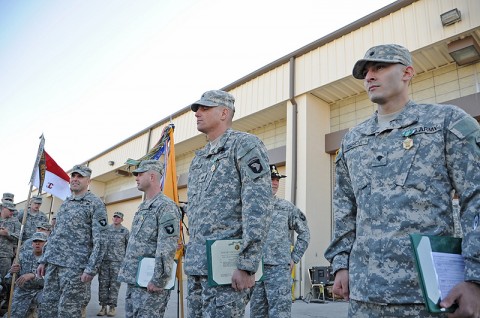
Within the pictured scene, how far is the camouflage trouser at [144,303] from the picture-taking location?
3.19 metres

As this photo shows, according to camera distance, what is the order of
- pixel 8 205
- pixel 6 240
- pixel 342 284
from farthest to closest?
1. pixel 8 205
2. pixel 6 240
3. pixel 342 284

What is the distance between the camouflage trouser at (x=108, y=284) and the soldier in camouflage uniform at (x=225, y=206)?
4.96 m

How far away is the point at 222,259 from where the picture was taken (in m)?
2.07

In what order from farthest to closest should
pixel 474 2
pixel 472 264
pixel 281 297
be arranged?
pixel 474 2
pixel 281 297
pixel 472 264

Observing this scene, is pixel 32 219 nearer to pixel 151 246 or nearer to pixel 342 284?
pixel 151 246

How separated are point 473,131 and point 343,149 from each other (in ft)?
2.09

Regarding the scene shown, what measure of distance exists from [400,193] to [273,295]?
255cm

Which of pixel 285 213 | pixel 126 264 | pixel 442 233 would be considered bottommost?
pixel 126 264

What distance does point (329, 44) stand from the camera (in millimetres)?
9109

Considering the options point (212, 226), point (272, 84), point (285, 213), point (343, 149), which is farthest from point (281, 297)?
point (272, 84)

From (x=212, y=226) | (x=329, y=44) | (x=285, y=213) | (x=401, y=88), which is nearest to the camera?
(x=401, y=88)

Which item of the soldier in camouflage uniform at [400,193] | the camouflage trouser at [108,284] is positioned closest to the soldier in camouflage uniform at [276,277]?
the soldier in camouflage uniform at [400,193]

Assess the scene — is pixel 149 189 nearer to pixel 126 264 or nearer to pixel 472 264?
pixel 126 264

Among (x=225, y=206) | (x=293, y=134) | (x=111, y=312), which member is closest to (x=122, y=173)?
(x=293, y=134)
